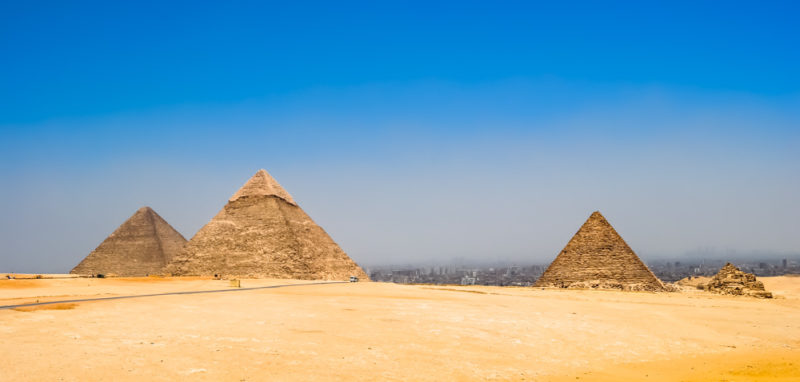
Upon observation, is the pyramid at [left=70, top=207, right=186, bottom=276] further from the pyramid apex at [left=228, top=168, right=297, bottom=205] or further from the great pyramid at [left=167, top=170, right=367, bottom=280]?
the pyramid apex at [left=228, top=168, right=297, bottom=205]

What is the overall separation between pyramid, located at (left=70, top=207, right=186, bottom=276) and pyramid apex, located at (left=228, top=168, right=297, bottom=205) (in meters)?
14.4

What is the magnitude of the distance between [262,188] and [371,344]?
4724cm

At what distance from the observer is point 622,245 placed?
134 ft

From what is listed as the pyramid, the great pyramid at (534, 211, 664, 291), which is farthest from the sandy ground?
the pyramid

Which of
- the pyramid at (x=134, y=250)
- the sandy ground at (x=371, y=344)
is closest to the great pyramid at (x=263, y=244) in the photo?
the pyramid at (x=134, y=250)

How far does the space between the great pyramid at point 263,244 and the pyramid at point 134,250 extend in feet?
42.0

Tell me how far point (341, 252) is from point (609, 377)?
158 ft

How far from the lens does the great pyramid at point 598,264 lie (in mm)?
39469

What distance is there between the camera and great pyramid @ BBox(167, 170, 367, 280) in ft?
163

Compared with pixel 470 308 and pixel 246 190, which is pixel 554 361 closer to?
pixel 470 308

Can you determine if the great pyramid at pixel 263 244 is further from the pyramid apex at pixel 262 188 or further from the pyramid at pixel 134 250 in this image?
the pyramid at pixel 134 250

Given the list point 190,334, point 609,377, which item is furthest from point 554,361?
point 190,334

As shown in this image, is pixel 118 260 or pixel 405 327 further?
pixel 118 260

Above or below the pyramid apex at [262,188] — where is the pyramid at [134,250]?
below
